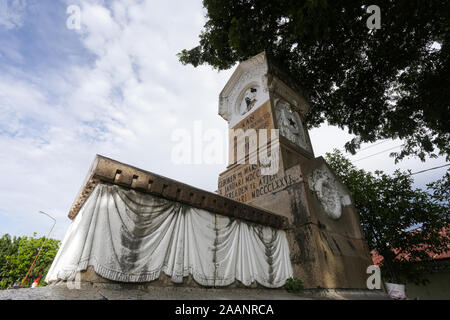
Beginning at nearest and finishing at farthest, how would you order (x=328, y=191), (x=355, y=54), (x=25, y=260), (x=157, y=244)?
(x=157, y=244) < (x=328, y=191) < (x=355, y=54) < (x=25, y=260)

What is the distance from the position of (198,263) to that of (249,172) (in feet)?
14.9

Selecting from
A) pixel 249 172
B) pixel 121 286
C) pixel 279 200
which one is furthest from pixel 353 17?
pixel 121 286

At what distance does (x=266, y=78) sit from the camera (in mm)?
9297

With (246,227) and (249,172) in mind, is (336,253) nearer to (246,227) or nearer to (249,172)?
(246,227)

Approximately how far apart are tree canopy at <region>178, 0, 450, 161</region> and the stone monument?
6.34ft

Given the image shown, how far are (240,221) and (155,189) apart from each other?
7.11 feet

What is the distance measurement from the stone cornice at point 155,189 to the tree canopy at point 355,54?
577 centimetres

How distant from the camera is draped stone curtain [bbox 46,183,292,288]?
298 cm

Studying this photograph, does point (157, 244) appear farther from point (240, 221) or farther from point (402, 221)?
point (402, 221)

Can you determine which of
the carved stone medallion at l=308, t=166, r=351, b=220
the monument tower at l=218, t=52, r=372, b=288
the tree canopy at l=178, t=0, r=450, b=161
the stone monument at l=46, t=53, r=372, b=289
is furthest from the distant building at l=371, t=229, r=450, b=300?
the stone monument at l=46, t=53, r=372, b=289

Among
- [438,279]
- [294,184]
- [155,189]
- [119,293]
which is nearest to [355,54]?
[294,184]

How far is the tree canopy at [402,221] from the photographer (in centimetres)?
1280

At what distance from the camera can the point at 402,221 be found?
13.5 meters
